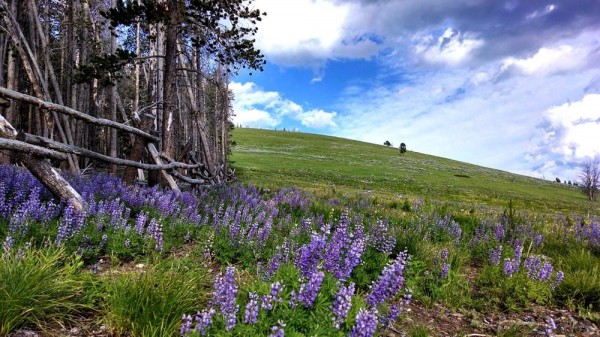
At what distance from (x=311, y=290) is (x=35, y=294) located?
261 cm

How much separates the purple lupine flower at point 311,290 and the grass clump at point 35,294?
2214mm

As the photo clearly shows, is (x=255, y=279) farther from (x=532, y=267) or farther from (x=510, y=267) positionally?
(x=532, y=267)

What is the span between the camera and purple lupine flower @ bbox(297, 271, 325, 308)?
9.77ft

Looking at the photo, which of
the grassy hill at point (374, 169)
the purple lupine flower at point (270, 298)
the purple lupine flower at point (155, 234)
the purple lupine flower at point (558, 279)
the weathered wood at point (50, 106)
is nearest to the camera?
the purple lupine flower at point (270, 298)

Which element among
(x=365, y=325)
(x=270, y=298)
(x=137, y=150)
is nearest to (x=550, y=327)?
(x=365, y=325)

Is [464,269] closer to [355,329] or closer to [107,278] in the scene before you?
[355,329]

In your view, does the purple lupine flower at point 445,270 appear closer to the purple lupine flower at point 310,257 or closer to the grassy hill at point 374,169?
the purple lupine flower at point 310,257

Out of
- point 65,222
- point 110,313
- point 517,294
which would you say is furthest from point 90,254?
point 517,294

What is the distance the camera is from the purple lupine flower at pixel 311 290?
2.98 metres

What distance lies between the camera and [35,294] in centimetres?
339

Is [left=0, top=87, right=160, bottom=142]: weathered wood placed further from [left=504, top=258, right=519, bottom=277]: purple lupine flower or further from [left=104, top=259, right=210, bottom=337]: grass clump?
[left=504, top=258, right=519, bottom=277]: purple lupine flower

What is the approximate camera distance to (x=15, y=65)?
50.9 feet

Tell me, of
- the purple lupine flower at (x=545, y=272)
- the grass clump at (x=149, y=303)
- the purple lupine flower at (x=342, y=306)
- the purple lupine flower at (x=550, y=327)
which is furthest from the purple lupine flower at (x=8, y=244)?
the purple lupine flower at (x=545, y=272)

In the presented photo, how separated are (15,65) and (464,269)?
18.7 metres
